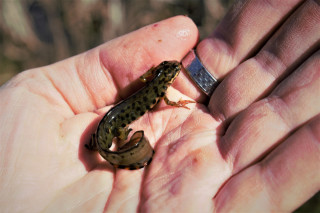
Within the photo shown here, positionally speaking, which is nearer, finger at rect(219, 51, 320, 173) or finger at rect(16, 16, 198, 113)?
finger at rect(219, 51, 320, 173)

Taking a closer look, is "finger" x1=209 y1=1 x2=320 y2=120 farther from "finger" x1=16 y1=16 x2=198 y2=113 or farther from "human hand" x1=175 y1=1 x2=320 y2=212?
"finger" x1=16 y1=16 x2=198 y2=113

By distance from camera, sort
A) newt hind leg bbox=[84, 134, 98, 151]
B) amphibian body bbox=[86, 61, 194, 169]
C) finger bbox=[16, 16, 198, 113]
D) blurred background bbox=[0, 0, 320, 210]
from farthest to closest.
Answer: blurred background bbox=[0, 0, 320, 210] < finger bbox=[16, 16, 198, 113] < amphibian body bbox=[86, 61, 194, 169] < newt hind leg bbox=[84, 134, 98, 151]

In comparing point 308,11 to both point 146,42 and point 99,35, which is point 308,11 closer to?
point 146,42

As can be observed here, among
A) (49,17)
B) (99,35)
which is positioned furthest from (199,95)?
(49,17)

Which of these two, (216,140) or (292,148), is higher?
(292,148)

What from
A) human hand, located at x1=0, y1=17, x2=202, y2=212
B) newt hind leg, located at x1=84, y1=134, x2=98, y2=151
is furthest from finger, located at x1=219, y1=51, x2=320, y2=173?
newt hind leg, located at x1=84, y1=134, x2=98, y2=151

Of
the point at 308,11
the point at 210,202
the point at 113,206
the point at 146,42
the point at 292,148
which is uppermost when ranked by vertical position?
the point at 308,11

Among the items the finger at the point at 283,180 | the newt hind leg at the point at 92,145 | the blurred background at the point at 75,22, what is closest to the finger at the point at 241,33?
the finger at the point at 283,180
